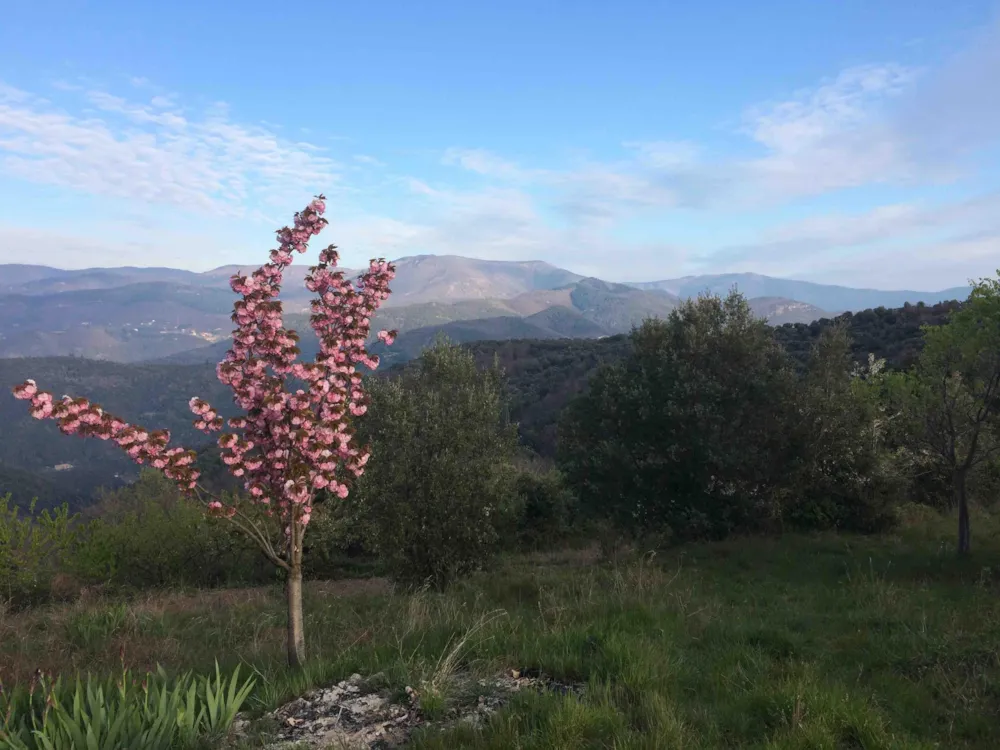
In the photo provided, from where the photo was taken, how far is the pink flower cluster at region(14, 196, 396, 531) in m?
6.75

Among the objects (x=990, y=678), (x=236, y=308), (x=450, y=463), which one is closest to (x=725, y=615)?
(x=990, y=678)

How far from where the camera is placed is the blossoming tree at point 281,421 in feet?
22.2

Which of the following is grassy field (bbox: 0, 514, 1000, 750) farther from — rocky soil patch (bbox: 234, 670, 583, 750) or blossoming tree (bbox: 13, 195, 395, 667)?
blossoming tree (bbox: 13, 195, 395, 667)

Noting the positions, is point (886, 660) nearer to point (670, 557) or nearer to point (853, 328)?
point (670, 557)

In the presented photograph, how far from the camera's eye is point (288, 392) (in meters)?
7.13

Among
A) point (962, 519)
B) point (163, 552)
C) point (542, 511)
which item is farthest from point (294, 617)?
point (542, 511)

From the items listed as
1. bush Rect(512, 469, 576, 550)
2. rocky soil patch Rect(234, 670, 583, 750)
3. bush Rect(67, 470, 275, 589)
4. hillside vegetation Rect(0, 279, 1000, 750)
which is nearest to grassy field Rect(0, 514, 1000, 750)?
hillside vegetation Rect(0, 279, 1000, 750)

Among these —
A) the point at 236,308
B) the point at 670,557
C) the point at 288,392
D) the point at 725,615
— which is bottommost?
the point at 670,557

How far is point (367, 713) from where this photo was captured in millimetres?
5637

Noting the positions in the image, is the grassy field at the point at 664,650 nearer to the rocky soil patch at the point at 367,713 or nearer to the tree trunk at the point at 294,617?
the rocky soil patch at the point at 367,713

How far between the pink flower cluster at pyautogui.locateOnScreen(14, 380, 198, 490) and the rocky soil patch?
2.78 meters

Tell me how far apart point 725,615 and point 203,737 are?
790cm

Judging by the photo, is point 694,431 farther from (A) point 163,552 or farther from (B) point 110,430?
(A) point 163,552

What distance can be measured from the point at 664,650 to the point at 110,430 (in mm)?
6686
